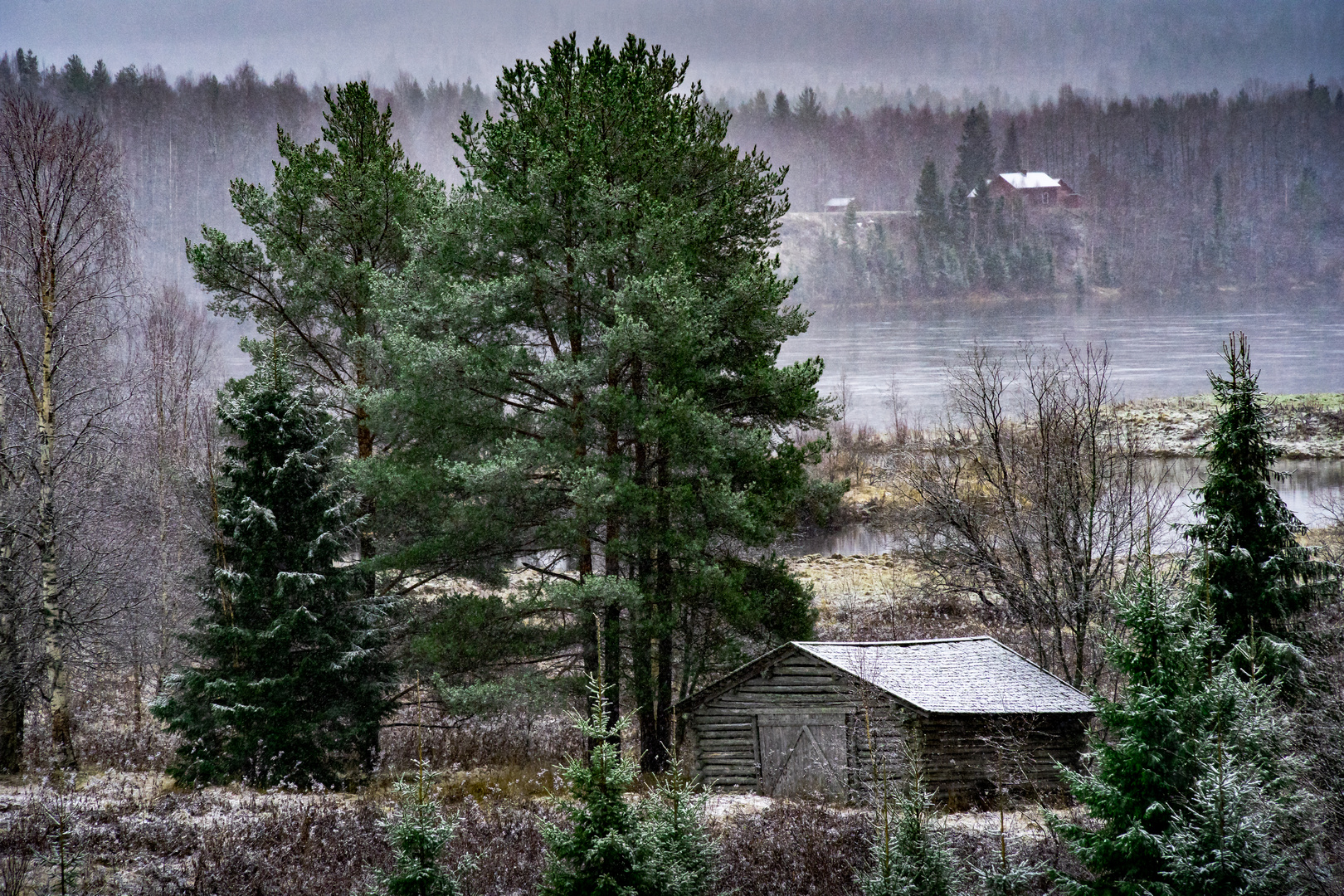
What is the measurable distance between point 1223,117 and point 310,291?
145m

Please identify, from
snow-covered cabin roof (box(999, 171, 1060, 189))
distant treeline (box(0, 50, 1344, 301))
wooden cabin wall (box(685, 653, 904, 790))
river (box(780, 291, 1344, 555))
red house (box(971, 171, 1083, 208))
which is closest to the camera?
wooden cabin wall (box(685, 653, 904, 790))

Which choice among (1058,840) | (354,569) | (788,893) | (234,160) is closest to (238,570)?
(354,569)

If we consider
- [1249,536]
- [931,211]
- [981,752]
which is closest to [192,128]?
[931,211]

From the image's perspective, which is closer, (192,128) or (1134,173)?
(192,128)

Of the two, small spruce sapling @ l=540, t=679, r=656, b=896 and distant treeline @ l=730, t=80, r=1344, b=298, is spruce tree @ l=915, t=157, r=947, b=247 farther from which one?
small spruce sapling @ l=540, t=679, r=656, b=896

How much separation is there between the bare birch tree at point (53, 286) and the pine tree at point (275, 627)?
214 cm

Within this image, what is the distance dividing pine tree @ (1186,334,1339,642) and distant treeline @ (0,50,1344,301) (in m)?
100

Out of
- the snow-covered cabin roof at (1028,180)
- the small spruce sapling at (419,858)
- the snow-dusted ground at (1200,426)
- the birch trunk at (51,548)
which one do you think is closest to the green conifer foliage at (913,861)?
the small spruce sapling at (419,858)

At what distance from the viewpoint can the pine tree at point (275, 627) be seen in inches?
608

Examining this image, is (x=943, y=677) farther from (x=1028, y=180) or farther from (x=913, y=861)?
(x=1028, y=180)

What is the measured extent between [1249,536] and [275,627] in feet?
47.1

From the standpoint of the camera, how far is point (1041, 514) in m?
24.0

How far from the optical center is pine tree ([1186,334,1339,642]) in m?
14.0

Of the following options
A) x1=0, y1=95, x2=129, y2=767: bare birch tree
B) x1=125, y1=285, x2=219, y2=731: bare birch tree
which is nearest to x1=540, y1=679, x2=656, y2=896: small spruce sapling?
x1=125, y1=285, x2=219, y2=731: bare birch tree
